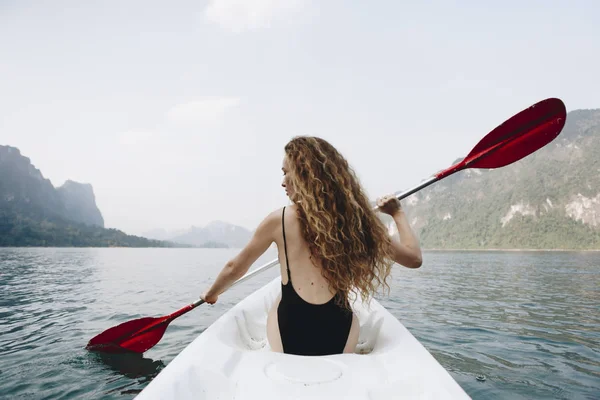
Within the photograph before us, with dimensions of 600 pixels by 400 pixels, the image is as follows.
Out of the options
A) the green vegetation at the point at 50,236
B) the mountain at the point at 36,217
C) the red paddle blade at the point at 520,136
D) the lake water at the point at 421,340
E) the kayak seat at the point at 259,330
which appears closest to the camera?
the kayak seat at the point at 259,330

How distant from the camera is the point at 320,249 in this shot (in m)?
2.16

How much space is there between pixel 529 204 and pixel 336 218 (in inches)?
5047

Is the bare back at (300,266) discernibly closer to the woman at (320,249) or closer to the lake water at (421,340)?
the woman at (320,249)

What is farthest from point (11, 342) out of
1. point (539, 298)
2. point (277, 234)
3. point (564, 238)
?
point (564, 238)

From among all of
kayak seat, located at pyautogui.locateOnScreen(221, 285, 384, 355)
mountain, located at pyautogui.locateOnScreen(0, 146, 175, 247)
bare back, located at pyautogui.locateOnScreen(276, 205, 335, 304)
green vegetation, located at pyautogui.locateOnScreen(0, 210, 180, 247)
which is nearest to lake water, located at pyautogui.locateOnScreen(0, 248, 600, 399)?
kayak seat, located at pyautogui.locateOnScreen(221, 285, 384, 355)

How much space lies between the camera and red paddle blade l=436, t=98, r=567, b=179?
372 cm

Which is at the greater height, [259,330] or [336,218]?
[336,218]

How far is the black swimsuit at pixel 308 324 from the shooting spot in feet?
7.18

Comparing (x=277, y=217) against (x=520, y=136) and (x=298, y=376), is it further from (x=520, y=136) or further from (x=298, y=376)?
(x=520, y=136)

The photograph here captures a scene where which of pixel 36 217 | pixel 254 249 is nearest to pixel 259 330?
pixel 254 249

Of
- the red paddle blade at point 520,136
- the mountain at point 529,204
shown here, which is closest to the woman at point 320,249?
the red paddle blade at point 520,136

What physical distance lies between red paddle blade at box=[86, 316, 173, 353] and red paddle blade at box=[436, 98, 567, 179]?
3.92 meters

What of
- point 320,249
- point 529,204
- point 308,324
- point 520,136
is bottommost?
point 308,324

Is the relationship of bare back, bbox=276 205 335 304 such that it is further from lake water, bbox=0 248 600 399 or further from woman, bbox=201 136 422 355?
lake water, bbox=0 248 600 399
